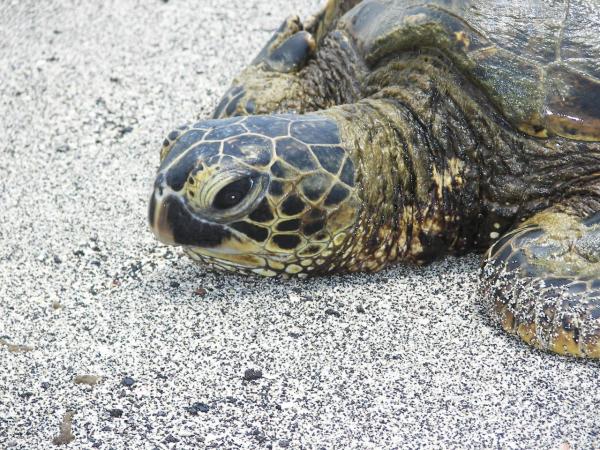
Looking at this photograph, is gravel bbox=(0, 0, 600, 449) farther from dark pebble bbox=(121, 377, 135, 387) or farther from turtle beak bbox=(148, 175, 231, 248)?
turtle beak bbox=(148, 175, 231, 248)

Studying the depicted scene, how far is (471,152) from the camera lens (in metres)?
3.04

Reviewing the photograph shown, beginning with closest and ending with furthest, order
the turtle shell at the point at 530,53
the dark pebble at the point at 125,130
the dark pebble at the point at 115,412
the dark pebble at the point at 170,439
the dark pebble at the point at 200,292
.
A: the dark pebble at the point at 170,439
the dark pebble at the point at 115,412
the turtle shell at the point at 530,53
the dark pebble at the point at 200,292
the dark pebble at the point at 125,130

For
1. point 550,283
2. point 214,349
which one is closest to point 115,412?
point 214,349

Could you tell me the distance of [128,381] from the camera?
100 inches

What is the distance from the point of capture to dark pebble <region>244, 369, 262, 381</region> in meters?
2.55

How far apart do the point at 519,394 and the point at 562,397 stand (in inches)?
4.7

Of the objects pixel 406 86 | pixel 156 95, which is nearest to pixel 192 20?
pixel 156 95

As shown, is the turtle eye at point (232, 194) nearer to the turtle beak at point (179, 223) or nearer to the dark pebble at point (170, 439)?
the turtle beak at point (179, 223)

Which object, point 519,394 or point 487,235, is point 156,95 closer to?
point 487,235

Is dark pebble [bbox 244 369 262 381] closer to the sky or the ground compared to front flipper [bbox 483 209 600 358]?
closer to the ground

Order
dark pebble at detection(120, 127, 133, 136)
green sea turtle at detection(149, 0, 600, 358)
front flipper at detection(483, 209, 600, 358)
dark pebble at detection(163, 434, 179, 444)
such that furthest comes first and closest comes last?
dark pebble at detection(120, 127, 133, 136), green sea turtle at detection(149, 0, 600, 358), front flipper at detection(483, 209, 600, 358), dark pebble at detection(163, 434, 179, 444)

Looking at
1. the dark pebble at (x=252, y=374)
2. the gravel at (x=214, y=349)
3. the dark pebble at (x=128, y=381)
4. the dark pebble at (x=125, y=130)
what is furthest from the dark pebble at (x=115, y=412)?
the dark pebble at (x=125, y=130)

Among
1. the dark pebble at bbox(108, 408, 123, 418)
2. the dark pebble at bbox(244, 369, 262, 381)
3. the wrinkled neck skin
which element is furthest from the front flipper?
the dark pebble at bbox(108, 408, 123, 418)

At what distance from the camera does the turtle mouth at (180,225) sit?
2.78 metres
